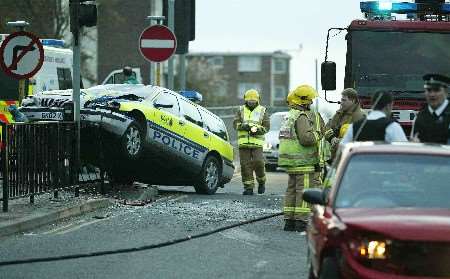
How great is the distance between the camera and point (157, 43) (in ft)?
79.4

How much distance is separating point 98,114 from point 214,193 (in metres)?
3.88

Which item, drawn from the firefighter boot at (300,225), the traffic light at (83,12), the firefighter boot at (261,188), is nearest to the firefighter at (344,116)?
the firefighter boot at (300,225)

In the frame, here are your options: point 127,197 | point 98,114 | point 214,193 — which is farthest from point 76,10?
point 214,193

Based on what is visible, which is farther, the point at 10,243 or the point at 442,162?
the point at 10,243

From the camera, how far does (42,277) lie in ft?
35.8

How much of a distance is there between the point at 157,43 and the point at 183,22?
304cm

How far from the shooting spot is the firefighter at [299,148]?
15086 millimetres

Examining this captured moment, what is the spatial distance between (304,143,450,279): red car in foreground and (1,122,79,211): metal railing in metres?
6.82

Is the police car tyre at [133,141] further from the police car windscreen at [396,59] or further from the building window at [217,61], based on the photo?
the building window at [217,61]

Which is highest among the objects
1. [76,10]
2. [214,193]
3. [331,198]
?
[76,10]

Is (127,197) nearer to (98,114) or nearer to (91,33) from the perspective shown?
(98,114)

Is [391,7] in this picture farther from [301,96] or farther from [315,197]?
[315,197]

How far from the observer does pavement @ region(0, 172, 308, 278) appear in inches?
447

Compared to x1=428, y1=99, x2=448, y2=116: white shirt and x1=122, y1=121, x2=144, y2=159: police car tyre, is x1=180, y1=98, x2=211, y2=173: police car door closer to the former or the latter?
x1=122, y1=121, x2=144, y2=159: police car tyre
